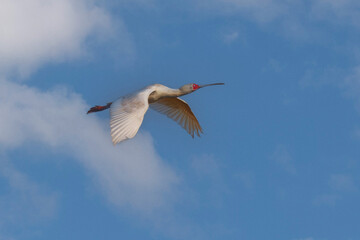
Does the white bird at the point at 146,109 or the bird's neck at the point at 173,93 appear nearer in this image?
the white bird at the point at 146,109

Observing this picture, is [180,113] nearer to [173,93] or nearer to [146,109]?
[173,93]

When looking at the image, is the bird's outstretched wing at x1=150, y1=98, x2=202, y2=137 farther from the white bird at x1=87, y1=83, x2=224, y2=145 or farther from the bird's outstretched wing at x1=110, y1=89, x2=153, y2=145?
the bird's outstretched wing at x1=110, y1=89, x2=153, y2=145

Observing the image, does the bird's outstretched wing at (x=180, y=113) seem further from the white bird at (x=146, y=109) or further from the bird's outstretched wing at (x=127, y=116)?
the bird's outstretched wing at (x=127, y=116)

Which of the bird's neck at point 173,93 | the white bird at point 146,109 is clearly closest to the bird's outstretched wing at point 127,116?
the white bird at point 146,109

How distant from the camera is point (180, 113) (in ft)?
97.7

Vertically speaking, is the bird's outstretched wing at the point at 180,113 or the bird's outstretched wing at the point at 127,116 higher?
the bird's outstretched wing at the point at 180,113

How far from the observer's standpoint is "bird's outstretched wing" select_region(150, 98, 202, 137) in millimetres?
29562

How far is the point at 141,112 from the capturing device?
2305 cm

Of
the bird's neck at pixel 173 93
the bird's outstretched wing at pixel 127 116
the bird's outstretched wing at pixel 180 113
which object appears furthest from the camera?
the bird's outstretched wing at pixel 180 113

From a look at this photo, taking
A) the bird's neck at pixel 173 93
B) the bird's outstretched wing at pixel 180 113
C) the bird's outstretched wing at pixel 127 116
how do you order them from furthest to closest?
the bird's outstretched wing at pixel 180 113, the bird's neck at pixel 173 93, the bird's outstretched wing at pixel 127 116

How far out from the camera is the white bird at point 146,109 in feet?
72.2

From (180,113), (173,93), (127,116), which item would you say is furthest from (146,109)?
(180,113)

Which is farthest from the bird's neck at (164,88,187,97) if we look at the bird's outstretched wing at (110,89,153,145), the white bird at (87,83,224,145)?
the bird's outstretched wing at (110,89,153,145)

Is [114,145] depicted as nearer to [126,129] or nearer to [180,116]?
[126,129]
